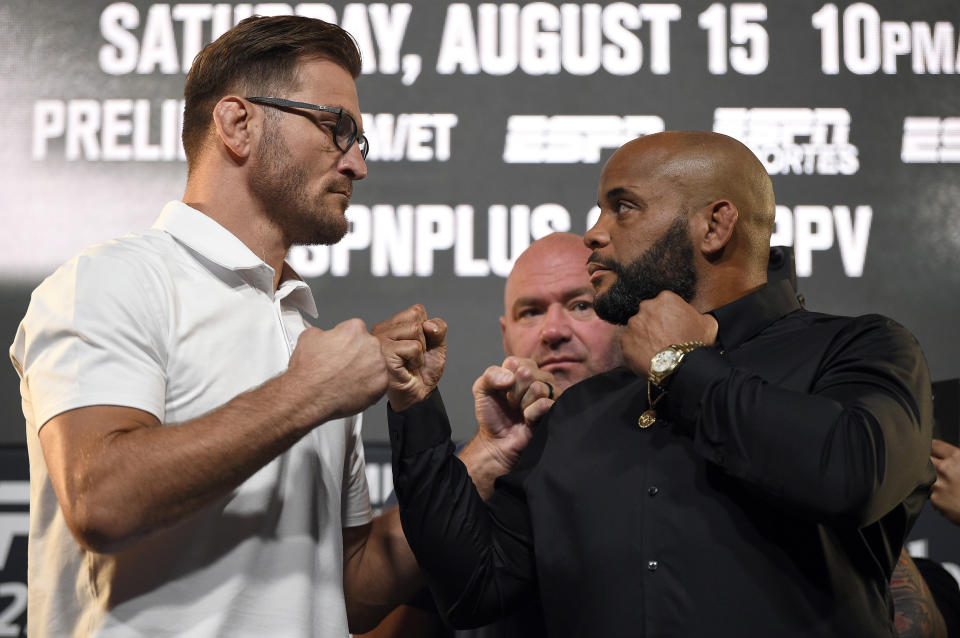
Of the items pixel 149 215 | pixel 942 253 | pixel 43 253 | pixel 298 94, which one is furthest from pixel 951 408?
pixel 43 253

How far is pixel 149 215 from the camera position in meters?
3.10

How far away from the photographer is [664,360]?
4.94 ft

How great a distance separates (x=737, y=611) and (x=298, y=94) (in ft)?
3.80

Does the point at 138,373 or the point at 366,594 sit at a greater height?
the point at 138,373

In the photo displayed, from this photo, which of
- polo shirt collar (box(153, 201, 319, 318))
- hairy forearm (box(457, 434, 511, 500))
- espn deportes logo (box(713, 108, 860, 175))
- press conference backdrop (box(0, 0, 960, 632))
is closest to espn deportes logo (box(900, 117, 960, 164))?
press conference backdrop (box(0, 0, 960, 632))

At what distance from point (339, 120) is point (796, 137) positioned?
1.88 meters

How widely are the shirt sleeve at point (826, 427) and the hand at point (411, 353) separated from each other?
1.36 ft

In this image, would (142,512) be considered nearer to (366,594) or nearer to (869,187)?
(366,594)

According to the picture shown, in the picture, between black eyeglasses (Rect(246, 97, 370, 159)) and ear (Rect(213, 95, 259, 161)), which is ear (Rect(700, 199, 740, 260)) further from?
ear (Rect(213, 95, 259, 161))

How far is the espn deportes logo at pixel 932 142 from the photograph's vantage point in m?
3.08

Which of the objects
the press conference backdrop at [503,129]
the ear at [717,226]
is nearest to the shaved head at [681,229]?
the ear at [717,226]

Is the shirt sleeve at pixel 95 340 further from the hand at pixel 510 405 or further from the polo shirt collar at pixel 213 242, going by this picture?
the hand at pixel 510 405

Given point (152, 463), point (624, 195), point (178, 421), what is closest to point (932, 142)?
point (624, 195)

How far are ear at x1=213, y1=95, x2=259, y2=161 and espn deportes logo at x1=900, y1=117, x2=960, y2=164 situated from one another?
225 cm
